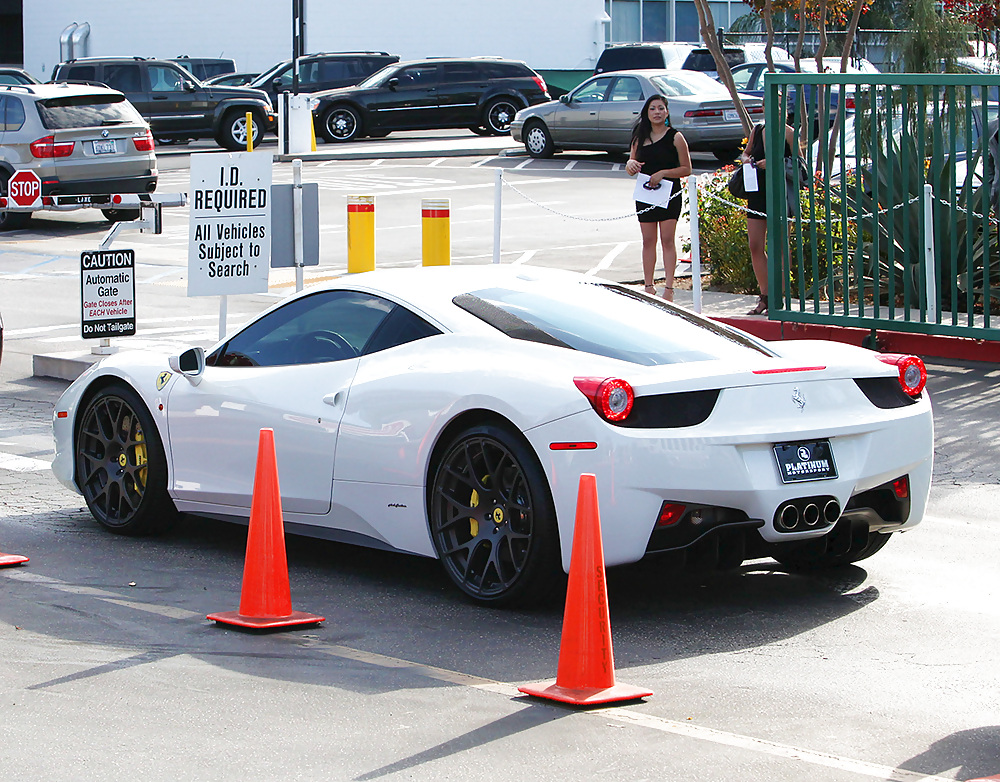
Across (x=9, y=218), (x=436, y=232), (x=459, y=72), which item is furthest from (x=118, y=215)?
(x=459, y=72)

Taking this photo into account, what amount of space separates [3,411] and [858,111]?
660 centimetres

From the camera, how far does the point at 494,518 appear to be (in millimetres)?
6172

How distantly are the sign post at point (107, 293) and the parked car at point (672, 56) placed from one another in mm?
25709

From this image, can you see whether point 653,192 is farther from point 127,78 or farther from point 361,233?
point 127,78

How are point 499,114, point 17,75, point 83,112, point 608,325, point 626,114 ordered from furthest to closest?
point 499,114
point 17,75
point 626,114
point 83,112
point 608,325

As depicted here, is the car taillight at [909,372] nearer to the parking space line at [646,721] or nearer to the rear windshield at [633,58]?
the parking space line at [646,721]

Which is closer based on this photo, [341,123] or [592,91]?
[592,91]

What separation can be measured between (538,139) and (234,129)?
666 cm

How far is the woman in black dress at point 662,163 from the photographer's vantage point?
14.6m

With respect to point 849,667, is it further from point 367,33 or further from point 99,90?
point 367,33

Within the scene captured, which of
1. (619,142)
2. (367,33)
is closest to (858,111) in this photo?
(619,142)

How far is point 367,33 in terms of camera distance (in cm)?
5147

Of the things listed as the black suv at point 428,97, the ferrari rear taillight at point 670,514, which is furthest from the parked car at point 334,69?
the ferrari rear taillight at point 670,514

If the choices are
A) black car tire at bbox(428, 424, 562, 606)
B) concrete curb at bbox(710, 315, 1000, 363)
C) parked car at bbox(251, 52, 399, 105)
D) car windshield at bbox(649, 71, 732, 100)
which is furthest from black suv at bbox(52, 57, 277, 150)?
black car tire at bbox(428, 424, 562, 606)
